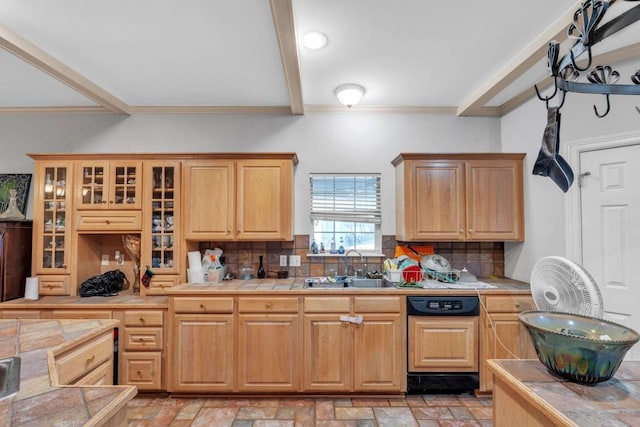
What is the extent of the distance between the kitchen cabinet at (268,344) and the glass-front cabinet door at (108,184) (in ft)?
4.85

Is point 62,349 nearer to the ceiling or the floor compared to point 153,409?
nearer to the ceiling

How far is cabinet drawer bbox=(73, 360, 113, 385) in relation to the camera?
1.64 metres

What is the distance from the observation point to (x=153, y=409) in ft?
7.98

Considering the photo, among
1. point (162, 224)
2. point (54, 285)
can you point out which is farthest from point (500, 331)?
point (54, 285)

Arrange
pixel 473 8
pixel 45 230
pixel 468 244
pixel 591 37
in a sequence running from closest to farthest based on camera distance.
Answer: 1. pixel 591 37
2. pixel 473 8
3. pixel 45 230
4. pixel 468 244

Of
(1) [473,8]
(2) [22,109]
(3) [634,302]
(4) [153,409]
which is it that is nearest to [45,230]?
(2) [22,109]

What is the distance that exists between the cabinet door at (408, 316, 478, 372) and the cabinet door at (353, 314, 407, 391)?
92mm

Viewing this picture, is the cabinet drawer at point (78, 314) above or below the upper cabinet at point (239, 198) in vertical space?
below

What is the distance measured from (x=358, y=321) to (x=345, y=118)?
2059mm

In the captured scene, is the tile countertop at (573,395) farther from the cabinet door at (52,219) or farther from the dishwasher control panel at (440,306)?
the cabinet door at (52,219)

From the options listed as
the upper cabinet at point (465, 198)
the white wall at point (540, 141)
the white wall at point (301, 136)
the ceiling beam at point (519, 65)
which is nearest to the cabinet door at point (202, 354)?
the white wall at point (301, 136)

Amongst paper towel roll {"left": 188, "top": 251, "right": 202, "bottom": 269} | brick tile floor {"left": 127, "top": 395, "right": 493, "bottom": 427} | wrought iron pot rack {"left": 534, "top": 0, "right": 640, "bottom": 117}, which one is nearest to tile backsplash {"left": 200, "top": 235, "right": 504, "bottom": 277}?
paper towel roll {"left": 188, "top": 251, "right": 202, "bottom": 269}

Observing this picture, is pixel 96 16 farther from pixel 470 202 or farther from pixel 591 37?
pixel 470 202

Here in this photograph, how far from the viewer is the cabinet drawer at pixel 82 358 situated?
147 cm
